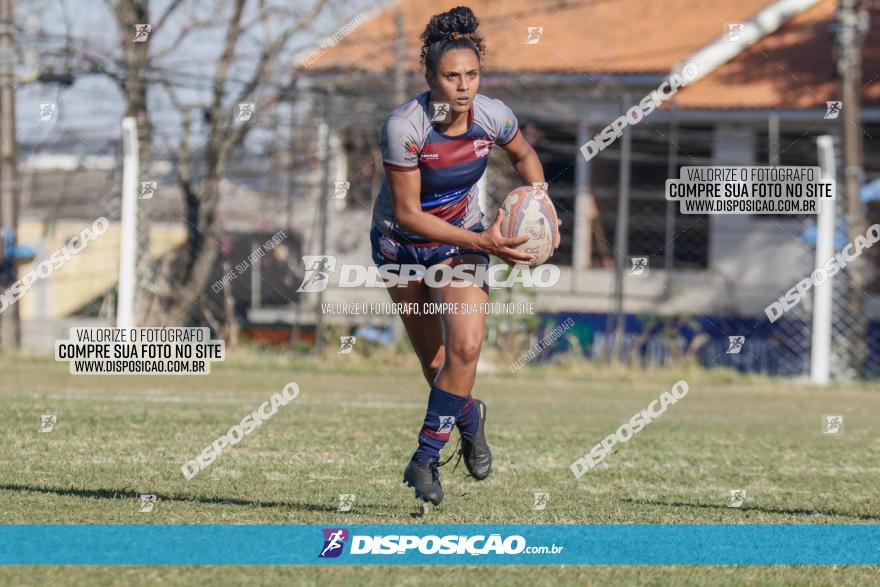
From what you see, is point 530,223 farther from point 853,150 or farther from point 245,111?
point 853,150

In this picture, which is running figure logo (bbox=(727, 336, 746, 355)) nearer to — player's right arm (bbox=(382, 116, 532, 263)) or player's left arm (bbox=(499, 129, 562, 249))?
player's left arm (bbox=(499, 129, 562, 249))

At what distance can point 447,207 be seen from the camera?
6.88m

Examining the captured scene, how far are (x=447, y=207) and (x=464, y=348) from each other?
2.43 ft

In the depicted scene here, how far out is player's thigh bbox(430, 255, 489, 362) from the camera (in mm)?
6648

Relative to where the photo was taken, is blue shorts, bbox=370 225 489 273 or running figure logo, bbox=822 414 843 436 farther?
running figure logo, bbox=822 414 843 436

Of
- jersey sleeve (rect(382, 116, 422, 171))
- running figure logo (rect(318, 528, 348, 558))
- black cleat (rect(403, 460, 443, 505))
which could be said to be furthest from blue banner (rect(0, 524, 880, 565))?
jersey sleeve (rect(382, 116, 422, 171))

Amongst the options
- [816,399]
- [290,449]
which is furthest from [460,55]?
[816,399]

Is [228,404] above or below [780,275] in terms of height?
below

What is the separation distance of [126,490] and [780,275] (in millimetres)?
17971

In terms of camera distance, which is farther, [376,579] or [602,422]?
[602,422]

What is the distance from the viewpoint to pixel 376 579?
5.16m

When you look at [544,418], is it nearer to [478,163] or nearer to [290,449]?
[290,449]

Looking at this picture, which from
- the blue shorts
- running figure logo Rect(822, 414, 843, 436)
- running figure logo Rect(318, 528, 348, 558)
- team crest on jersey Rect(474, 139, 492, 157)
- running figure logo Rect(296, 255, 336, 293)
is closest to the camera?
running figure logo Rect(318, 528, 348, 558)

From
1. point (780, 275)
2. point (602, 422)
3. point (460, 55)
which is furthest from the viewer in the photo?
point (780, 275)
